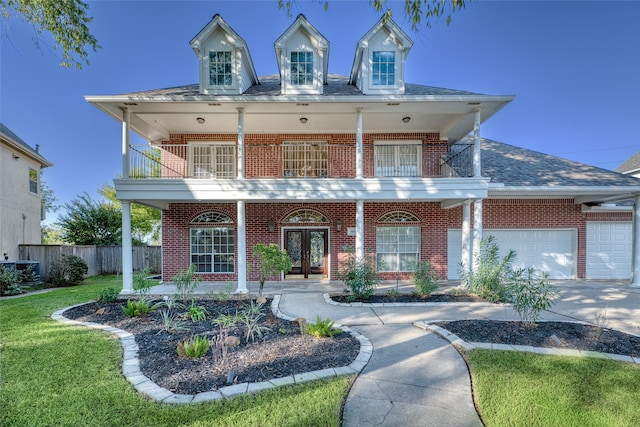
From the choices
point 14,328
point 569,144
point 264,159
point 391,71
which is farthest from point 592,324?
point 569,144

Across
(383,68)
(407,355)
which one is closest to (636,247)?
(383,68)

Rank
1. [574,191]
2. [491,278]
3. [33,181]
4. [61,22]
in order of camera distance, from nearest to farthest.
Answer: [61,22]
[491,278]
[574,191]
[33,181]

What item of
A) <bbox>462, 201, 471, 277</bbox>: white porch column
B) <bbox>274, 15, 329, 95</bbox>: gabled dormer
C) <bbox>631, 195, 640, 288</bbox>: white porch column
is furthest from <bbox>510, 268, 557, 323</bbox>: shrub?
<bbox>631, 195, 640, 288</bbox>: white porch column

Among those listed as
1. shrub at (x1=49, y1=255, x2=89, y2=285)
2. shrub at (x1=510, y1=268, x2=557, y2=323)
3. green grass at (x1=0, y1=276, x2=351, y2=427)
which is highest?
shrub at (x1=510, y1=268, x2=557, y2=323)

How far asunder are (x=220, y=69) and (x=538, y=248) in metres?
13.4

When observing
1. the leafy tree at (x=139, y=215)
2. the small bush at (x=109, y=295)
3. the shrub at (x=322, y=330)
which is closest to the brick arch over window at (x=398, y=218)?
the shrub at (x=322, y=330)

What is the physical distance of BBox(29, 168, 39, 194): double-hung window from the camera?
1570cm

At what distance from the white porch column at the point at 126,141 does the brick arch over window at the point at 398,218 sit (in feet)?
28.4

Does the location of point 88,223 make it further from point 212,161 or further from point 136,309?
point 136,309

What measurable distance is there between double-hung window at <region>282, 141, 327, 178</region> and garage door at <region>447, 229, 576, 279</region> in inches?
223

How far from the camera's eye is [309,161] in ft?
36.8

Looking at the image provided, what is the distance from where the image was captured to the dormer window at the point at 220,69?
949 centimetres

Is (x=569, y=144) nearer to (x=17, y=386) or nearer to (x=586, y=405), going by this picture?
(x=586, y=405)

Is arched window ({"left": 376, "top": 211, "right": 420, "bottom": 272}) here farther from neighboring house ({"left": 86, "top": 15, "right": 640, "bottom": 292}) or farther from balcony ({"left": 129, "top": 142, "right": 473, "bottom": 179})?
balcony ({"left": 129, "top": 142, "right": 473, "bottom": 179})
